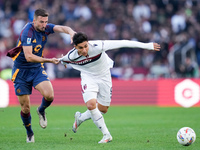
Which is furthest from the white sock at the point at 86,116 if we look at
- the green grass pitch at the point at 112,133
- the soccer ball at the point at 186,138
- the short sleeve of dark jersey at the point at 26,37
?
the soccer ball at the point at 186,138

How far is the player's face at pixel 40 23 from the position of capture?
873 centimetres

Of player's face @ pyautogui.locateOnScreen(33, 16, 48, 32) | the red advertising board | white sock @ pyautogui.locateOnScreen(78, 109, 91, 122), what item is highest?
player's face @ pyautogui.locateOnScreen(33, 16, 48, 32)

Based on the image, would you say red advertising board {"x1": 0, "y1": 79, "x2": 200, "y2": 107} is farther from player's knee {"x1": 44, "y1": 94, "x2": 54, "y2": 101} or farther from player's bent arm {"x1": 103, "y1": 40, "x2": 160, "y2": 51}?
player's bent arm {"x1": 103, "y1": 40, "x2": 160, "y2": 51}

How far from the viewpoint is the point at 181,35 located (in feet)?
68.9

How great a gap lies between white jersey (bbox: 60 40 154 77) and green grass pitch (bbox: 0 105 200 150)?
1399mm

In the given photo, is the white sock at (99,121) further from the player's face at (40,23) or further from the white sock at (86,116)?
the player's face at (40,23)

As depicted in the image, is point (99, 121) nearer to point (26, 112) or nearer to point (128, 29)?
point (26, 112)

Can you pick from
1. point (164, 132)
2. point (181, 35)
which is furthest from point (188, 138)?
point (181, 35)

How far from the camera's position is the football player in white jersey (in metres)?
8.26

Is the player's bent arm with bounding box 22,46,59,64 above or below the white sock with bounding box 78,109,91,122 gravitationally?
above

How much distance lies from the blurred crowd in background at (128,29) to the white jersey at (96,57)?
1132cm

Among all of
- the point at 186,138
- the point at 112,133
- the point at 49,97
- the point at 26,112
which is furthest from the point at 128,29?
the point at 186,138

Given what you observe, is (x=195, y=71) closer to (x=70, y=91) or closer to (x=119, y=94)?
(x=119, y=94)

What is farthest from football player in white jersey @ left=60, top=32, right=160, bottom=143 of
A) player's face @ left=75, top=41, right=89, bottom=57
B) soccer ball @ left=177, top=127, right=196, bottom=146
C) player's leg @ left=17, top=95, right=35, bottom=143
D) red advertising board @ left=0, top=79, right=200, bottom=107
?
red advertising board @ left=0, top=79, right=200, bottom=107
